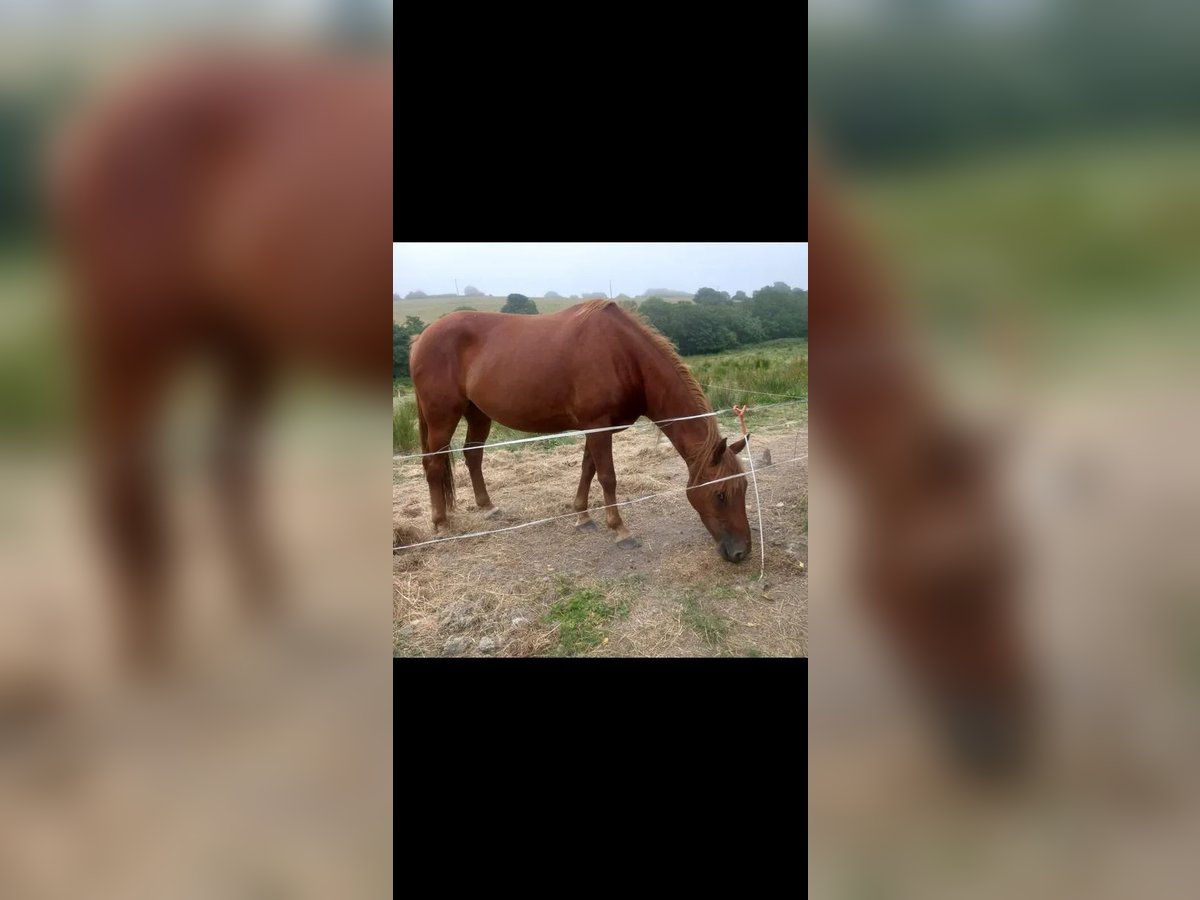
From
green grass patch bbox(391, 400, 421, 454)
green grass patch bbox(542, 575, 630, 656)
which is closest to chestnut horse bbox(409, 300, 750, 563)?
green grass patch bbox(542, 575, 630, 656)

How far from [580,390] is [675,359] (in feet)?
2.51

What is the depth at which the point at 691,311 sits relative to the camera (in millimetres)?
8297

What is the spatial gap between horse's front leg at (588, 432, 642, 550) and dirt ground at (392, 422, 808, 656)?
0.10 meters

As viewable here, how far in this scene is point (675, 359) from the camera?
4.51 m

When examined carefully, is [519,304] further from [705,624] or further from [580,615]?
[705,624]
